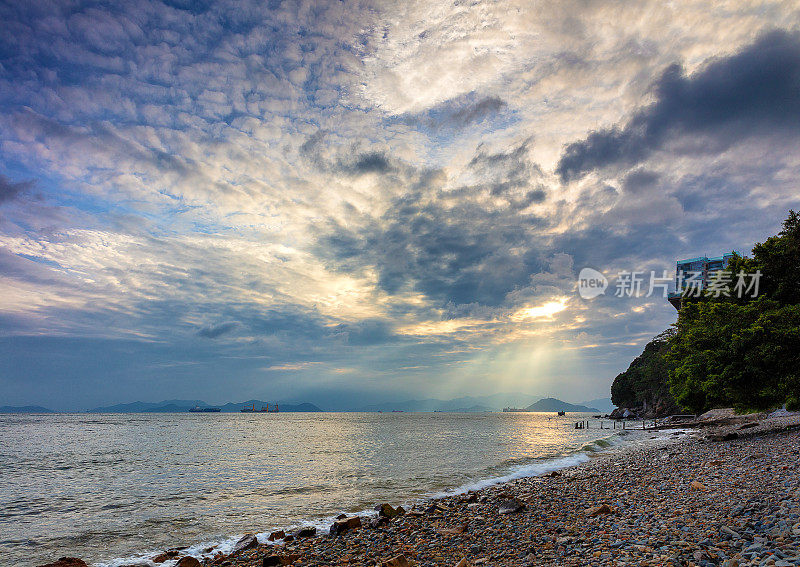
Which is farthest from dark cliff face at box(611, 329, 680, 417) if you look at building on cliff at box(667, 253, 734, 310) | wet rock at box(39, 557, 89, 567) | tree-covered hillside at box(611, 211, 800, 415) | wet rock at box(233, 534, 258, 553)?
wet rock at box(39, 557, 89, 567)

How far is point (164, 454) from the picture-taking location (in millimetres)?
44406

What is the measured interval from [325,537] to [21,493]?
23.3 metres

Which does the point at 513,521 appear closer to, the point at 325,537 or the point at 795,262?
the point at 325,537

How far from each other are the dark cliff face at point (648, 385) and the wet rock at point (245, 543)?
10499 cm

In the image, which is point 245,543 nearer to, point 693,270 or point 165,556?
point 165,556

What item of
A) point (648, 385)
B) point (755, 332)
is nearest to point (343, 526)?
point (755, 332)

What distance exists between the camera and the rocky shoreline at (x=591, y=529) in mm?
8125

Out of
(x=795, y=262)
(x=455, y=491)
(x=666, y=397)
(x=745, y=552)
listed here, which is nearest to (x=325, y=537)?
(x=455, y=491)

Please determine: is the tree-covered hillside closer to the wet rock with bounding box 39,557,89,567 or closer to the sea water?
the sea water

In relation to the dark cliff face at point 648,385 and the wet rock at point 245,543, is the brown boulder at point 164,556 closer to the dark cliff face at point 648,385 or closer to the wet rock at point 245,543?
the wet rock at point 245,543

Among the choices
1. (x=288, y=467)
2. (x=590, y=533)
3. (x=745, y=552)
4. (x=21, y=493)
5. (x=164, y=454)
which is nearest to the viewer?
(x=745, y=552)

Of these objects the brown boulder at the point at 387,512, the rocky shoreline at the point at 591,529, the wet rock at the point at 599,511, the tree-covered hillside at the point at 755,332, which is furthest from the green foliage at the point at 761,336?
the brown boulder at the point at 387,512

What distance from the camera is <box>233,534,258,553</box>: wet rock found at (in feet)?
43.8

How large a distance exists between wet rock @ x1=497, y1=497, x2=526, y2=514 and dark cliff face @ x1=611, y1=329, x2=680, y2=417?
323 feet
